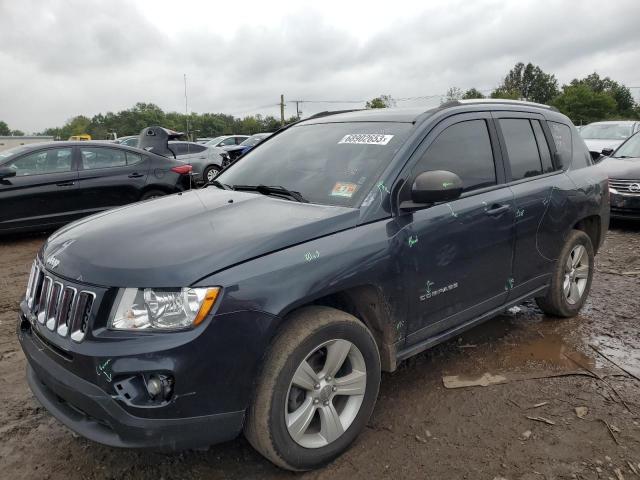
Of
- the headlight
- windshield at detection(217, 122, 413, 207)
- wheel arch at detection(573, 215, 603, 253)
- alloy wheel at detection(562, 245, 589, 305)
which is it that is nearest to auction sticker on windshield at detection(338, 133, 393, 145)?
windshield at detection(217, 122, 413, 207)

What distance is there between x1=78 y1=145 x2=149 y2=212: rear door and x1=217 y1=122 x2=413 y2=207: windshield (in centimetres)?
456

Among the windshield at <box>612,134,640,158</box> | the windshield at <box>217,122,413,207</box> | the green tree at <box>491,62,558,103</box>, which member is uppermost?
the green tree at <box>491,62,558,103</box>

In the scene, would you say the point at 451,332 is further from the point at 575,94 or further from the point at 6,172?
the point at 575,94

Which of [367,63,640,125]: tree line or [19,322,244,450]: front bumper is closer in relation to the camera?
[19,322,244,450]: front bumper

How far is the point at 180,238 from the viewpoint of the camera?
233cm

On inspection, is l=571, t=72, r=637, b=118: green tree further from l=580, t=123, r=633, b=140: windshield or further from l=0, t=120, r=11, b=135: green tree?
l=0, t=120, r=11, b=135: green tree

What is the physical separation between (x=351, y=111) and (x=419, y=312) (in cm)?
169

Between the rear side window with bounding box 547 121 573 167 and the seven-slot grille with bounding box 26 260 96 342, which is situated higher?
the rear side window with bounding box 547 121 573 167

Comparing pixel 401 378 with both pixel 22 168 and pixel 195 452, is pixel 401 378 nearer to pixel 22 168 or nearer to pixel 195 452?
pixel 195 452

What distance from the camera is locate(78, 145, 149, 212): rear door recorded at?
7414 millimetres

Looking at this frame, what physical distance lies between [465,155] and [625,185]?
5.73 meters

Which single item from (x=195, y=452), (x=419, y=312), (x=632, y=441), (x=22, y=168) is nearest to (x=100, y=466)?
(x=195, y=452)

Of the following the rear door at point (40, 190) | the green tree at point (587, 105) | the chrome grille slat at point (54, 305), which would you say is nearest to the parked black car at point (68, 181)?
the rear door at point (40, 190)

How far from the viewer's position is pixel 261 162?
352cm
